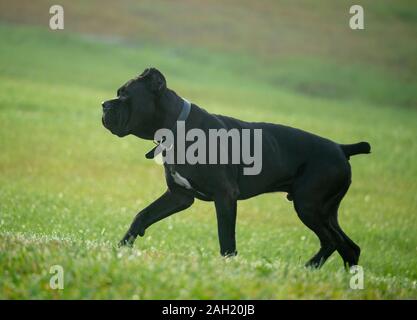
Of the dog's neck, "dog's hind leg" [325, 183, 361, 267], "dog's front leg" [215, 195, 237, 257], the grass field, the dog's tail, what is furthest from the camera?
the dog's tail

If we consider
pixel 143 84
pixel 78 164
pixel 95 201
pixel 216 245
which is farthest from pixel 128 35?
pixel 143 84

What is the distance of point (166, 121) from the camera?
26.4 feet

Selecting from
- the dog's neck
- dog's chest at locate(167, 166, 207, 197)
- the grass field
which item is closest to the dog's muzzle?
the dog's neck

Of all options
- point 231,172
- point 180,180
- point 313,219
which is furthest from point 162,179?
point 180,180

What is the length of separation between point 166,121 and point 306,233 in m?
6.82

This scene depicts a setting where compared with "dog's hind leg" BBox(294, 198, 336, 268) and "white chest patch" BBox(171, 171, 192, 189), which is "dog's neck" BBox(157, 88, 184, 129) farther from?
"dog's hind leg" BBox(294, 198, 336, 268)

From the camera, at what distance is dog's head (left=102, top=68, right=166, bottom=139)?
7922mm

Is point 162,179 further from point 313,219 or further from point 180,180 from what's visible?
point 180,180

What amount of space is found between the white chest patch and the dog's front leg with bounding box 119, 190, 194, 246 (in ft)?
1.12

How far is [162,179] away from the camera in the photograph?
20828 mm

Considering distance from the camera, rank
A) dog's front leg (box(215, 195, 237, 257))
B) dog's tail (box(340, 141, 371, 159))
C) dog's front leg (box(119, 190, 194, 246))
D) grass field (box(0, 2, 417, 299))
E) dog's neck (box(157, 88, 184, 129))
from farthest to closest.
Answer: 1. dog's tail (box(340, 141, 371, 159))
2. dog's front leg (box(119, 190, 194, 246))
3. dog's neck (box(157, 88, 184, 129))
4. dog's front leg (box(215, 195, 237, 257))
5. grass field (box(0, 2, 417, 299))

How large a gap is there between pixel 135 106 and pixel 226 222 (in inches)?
60.1

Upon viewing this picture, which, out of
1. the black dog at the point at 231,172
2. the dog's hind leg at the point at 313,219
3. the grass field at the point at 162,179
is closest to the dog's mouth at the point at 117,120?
the black dog at the point at 231,172

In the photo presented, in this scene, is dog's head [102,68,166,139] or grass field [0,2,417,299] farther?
dog's head [102,68,166,139]
